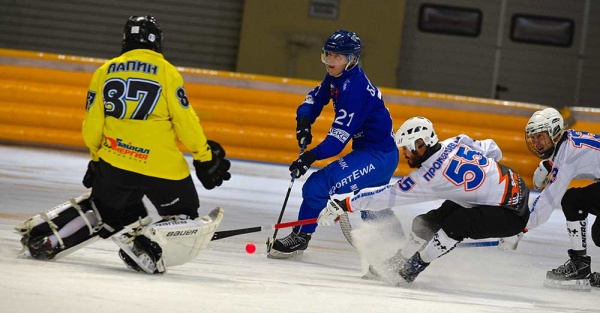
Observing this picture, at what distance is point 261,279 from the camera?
5.36 metres

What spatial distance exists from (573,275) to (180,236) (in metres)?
2.61

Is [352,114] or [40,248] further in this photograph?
[352,114]

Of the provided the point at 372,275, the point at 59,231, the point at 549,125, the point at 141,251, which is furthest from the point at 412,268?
the point at 59,231

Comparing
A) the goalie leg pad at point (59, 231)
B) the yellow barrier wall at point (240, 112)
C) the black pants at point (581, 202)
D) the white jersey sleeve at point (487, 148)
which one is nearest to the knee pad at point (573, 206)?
the black pants at point (581, 202)

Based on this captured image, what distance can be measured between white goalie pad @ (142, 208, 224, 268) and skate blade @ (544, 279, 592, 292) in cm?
225

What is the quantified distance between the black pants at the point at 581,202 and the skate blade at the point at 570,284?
0.42 meters

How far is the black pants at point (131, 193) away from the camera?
513 cm

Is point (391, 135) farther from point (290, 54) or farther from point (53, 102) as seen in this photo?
point (290, 54)

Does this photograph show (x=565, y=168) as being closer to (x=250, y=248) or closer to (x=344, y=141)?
(x=344, y=141)

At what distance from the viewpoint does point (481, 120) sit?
12.9 meters

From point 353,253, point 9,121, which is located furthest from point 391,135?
point 9,121

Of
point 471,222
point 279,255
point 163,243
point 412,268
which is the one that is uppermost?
point 471,222

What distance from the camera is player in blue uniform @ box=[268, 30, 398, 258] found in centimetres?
649

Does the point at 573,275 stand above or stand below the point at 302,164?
below
